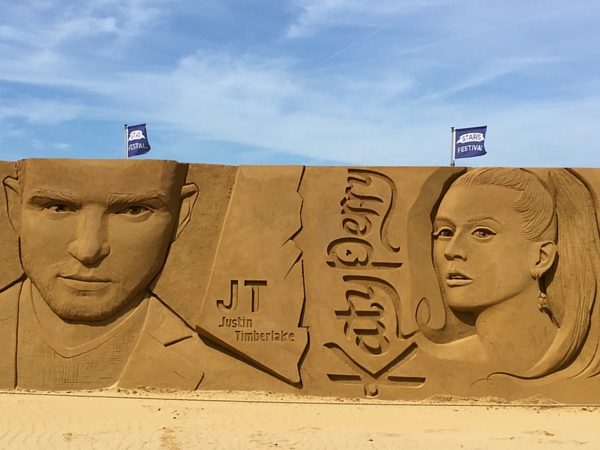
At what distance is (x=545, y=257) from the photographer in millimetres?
6453

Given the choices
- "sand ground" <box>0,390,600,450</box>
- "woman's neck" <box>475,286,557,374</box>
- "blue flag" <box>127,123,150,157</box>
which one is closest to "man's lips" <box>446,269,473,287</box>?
"woman's neck" <box>475,286,557,374</box>

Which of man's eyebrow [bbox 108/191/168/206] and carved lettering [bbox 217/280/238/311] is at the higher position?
man's eyebrow [bbox 108/191/168/206]

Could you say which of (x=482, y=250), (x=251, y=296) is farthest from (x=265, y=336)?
(x=482, y=250)

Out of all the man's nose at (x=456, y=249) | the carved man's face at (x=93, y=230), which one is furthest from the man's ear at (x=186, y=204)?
the man's nose at (x=456, y=249)

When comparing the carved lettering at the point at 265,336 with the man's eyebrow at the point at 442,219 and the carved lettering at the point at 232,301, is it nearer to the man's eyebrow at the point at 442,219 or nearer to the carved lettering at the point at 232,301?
the carved lettering at the point at 232,301

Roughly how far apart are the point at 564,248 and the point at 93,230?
447 cm

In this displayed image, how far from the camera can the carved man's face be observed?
6352 mm

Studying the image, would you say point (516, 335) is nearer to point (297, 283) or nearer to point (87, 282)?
point (297, 283)

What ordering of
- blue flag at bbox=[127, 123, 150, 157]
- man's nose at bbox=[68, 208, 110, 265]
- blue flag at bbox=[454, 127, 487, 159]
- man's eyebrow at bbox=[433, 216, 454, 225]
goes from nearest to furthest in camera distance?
man's nose at bbox=[68, 208, 110, 265]
man's eyebrow at bbox=[433, 216, 454, 225]
blue flag at bbox=[454, 127, 487, 159]
blue flag at bbox=[127, 123, 150, 157]

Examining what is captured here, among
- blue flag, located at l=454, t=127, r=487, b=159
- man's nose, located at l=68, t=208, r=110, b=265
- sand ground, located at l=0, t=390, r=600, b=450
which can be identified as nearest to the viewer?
sand ground, located at l=0, t=390, r=600, b=450

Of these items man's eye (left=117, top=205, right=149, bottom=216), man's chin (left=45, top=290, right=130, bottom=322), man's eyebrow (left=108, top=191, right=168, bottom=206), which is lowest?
man's chin (left=45, top=290, right=130, bottom=322)

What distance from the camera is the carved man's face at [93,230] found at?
6.35 meters

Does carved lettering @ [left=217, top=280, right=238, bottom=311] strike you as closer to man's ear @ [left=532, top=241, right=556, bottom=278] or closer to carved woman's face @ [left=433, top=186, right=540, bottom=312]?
carved woman's face @ [left=433, top=186, right=540, bottom=312]

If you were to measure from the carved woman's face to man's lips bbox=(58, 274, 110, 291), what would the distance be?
317 centimetres
